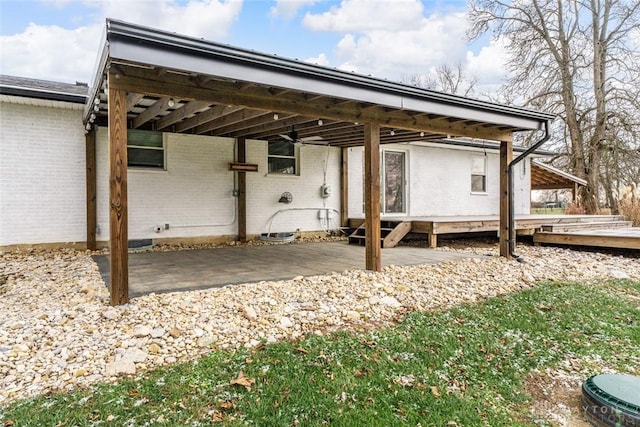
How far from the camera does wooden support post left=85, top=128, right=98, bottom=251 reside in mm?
7008

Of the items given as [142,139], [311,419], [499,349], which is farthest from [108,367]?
[142,139]

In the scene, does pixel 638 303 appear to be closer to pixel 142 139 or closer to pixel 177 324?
pixel 177 324

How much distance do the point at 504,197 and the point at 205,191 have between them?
570cm

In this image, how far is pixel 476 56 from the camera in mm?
23703

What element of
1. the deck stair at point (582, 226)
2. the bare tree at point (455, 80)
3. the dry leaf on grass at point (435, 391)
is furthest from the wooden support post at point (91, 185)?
the bare tree at point (455, 80)

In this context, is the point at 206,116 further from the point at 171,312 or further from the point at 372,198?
the point at 171,312

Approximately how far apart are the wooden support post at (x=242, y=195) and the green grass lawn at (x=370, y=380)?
18.2ft

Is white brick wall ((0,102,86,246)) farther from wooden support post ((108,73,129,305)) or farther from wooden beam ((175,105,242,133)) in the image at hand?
wooden support post ((108,73,129,305))

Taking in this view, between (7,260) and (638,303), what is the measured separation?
335 inches

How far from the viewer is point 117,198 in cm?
353

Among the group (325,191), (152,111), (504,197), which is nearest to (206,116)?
(152,111)

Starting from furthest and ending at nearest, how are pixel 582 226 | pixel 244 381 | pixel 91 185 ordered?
1. pixel 582 226
2. pixel 91 185
3. pixel 244 381

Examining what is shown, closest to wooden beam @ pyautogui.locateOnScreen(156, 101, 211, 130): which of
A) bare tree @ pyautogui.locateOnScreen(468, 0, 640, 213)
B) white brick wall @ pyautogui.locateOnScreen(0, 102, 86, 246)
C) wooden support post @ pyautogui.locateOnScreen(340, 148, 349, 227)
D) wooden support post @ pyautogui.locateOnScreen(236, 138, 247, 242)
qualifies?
white brick wall @ pyautogui.locateOnScreen(0, 102, 86, 246)

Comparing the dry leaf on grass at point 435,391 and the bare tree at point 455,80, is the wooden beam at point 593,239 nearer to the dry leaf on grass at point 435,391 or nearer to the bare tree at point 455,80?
the dry leaf on grass at point 435,391
